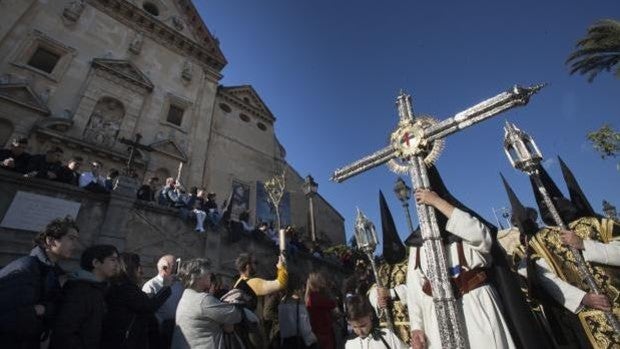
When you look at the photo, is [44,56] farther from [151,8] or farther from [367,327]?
[367,327]

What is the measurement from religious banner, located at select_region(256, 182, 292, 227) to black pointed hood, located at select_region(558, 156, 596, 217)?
15.8 metres

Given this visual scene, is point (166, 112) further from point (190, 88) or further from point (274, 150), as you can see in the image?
point (274, 150)

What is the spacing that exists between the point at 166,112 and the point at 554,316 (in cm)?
2013

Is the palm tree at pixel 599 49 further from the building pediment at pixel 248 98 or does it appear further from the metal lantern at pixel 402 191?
the building pediment at pixel 248 98

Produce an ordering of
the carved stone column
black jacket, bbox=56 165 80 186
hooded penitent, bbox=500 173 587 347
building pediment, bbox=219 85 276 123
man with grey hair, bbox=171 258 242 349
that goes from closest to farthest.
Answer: man with grey hair, bbox=171 258 242 349
hooded penitent, bbox=500 173 587 347
the carved stone column
black jacket, bbox=56 165 80 186
building pediment, bbox=219 85 276 123

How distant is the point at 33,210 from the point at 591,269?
10.8 meters

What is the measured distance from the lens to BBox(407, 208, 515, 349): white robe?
8.99 ft

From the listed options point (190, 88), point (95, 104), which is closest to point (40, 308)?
point (95, 104)

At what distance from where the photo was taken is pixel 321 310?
5137 mm

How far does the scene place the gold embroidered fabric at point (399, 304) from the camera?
598cm

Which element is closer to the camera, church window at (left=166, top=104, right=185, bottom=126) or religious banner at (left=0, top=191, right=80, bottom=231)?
religious banner at (left=0, top=191, right=80, bottom=231)

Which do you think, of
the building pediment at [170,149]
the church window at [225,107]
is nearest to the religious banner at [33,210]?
the building pediment at [170,149]

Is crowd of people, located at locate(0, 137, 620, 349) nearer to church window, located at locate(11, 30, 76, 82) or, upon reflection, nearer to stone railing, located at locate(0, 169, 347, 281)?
stone railing, located at locate(0, 169, 347, 281)

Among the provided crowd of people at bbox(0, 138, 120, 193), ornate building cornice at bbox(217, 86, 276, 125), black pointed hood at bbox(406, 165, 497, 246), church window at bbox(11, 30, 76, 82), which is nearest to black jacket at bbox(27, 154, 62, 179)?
crowd of people at bbox(0, 138, 120, 193)
